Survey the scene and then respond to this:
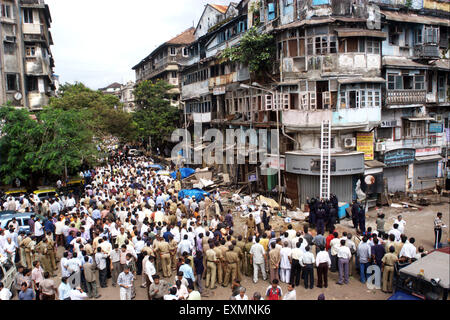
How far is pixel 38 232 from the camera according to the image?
14586 mm

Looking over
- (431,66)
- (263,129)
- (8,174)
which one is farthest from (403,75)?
(8,174)

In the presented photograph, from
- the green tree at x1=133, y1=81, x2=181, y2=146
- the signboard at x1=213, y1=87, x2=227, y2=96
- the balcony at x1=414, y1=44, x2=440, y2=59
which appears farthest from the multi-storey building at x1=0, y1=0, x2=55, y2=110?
the balcony at x1=414, y1=44, x2=440, y2=59

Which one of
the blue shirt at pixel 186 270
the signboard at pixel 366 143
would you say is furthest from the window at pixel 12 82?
the blue shirt at pixel 186 270

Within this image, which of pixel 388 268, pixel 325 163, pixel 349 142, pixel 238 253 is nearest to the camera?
pixel 388 268

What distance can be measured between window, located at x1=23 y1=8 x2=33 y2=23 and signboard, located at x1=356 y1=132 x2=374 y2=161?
3253 centimetres

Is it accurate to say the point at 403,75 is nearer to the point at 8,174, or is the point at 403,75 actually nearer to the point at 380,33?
the point at 380,33

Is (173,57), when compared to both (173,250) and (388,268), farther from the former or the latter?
(388,268)

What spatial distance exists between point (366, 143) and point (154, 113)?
2573cm

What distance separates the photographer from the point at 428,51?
2372 cm

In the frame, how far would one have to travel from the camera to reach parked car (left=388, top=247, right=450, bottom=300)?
7.59 meters

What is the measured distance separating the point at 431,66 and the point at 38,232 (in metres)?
25.5

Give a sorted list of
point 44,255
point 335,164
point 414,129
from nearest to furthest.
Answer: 1. point 44,255
2. point 335,164
3. point 414,129

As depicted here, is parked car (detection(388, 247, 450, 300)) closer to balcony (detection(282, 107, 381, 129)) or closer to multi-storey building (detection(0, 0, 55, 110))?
balcony (detection(282, 107, 381, 129))
